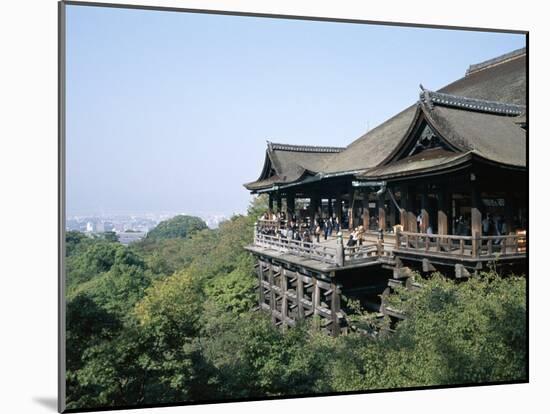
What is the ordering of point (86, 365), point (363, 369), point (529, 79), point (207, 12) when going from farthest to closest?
point (529, 79), point (363, 369), point (207, 12), point (86, 365)

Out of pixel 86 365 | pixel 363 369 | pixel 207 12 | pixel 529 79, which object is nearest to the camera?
pixel 86 365

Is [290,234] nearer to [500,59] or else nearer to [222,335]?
[222,335]

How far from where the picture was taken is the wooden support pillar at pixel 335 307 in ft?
24.9

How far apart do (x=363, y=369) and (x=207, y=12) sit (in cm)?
490

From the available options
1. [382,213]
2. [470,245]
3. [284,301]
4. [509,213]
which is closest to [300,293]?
[284,301]

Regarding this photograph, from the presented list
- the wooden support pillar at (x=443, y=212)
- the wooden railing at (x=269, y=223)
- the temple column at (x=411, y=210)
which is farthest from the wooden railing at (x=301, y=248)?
the wooden support pillar at (x=443, y=212)

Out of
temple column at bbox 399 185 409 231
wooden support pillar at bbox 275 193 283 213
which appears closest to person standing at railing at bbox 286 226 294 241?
wooden support pillar at bbox 275 193 283 213

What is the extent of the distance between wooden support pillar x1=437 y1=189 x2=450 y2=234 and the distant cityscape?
9.53 ft

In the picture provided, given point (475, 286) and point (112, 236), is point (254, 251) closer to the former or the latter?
point (112, 236)

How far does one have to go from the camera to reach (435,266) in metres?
7.23

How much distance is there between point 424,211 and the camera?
730cm

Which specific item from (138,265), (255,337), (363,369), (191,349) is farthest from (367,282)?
(138,265)

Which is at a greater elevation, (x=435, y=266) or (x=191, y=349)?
(x=435, y=266)

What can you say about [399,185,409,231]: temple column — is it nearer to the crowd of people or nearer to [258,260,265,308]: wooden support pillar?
the crowd of people
